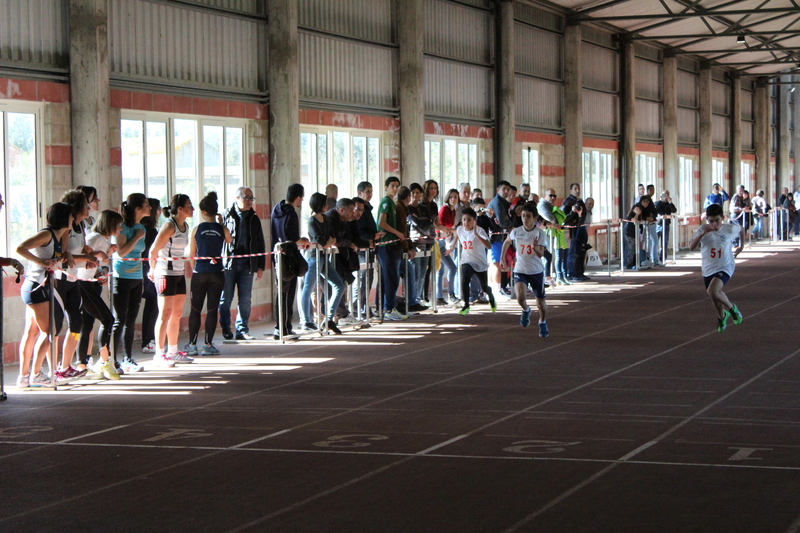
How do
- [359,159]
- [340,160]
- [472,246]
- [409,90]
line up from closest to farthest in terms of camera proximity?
[472,246], [340,160], [359,159], [409,90]

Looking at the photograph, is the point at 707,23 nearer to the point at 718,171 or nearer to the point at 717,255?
the point at 718,171

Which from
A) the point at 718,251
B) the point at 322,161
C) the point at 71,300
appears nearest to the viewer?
the point at 71,300

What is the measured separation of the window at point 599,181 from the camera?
3127cm

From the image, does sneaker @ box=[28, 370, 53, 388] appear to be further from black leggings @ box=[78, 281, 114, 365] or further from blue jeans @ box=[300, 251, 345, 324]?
blue jeans @ box=[300, 251, 345, 324]

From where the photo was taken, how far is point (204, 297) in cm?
1350

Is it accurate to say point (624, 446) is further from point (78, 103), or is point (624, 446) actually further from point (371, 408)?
point (78, 103)

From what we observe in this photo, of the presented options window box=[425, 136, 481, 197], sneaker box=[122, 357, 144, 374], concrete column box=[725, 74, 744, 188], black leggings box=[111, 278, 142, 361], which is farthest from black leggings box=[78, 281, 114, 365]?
concrete column box=[725, 74, 744, 188]

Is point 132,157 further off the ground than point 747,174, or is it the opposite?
point 747,174

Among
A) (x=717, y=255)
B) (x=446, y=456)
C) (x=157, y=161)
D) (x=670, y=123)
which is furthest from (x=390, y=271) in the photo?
(x=670, y=123)

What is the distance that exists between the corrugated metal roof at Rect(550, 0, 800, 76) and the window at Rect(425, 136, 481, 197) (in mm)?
5320

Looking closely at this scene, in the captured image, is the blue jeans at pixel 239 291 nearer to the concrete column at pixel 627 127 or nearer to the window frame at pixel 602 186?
the window frame at pixel 602 186

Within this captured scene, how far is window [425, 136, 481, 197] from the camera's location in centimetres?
2283

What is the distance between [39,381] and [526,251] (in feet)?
21.1

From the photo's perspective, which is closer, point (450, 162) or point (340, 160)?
point (340, 160)
